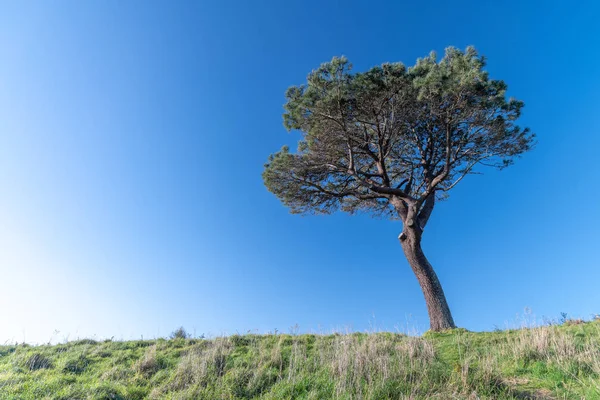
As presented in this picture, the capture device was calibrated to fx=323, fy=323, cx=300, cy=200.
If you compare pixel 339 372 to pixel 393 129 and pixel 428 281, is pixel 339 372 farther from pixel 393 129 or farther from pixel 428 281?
pixel 393 129

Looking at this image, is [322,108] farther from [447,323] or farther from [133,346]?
[133,346]

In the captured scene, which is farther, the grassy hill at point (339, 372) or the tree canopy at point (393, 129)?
the tree canopy at point (393, 129)

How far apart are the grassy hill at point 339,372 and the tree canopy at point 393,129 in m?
6.30

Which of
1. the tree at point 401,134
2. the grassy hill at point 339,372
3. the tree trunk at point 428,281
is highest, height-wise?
the tree at point 401,134

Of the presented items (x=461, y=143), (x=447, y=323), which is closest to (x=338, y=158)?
(x=461, y=143)

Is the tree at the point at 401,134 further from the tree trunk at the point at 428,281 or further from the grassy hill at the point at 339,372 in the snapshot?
the grassy hill at the point at 339,372

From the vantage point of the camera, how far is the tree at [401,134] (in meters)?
11.2

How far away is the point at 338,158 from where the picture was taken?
45.4 feet

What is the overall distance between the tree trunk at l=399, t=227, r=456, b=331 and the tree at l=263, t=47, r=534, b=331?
0.03 metres

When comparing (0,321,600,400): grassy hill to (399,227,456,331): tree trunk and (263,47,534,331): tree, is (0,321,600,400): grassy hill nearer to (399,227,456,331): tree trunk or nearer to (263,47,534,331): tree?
(399,227,456,331): tree trunk

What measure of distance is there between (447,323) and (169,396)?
8.34 meters

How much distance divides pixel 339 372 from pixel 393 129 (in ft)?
31.4

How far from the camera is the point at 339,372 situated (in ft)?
18.8

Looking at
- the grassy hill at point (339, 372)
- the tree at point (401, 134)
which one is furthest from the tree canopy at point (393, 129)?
the grassy hill at point (339, 372)
